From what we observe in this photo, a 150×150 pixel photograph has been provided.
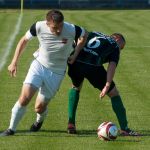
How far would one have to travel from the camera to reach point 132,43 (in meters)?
27.7

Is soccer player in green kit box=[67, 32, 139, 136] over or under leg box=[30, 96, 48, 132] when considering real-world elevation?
over

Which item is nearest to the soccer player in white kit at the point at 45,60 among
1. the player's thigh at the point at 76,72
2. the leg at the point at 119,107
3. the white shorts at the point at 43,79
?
the white shorts at the point at 43,79

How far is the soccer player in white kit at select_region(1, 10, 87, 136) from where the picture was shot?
36.1 ft

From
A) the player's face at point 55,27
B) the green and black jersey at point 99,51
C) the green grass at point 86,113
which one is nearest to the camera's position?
the player's face at point 55,27

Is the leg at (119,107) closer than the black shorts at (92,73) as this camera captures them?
No

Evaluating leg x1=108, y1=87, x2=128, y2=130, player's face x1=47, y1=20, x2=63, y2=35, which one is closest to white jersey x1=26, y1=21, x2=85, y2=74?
player's face x1=47, y1=20, x2=63, y2=35

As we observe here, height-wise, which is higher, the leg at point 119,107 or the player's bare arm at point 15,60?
the player's bare arm at point 15,60

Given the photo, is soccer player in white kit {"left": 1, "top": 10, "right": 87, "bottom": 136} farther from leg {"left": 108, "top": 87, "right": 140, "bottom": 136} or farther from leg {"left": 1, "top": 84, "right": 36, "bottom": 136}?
leg {"left": 108, "top": 87, "right": 140, "bottom": 136}

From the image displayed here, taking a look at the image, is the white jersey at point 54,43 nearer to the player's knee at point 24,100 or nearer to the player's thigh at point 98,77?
the player's thigh at point 98,77

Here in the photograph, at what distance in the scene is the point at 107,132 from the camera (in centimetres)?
1104

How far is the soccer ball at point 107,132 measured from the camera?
11.1 meters

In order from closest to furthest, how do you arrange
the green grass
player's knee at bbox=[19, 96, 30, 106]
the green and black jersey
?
the green grass → player's knee at bbox=[19, 96, 30, 106] → the green and black jersey

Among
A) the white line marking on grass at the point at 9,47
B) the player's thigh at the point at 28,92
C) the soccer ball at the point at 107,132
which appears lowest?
the white line marking on grass at the point at 9,47

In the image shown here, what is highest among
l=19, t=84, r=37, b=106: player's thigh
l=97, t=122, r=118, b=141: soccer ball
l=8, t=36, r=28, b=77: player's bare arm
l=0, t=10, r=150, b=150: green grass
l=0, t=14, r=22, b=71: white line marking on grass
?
l=8, t=36, r=28, b=77: player's bare arm
